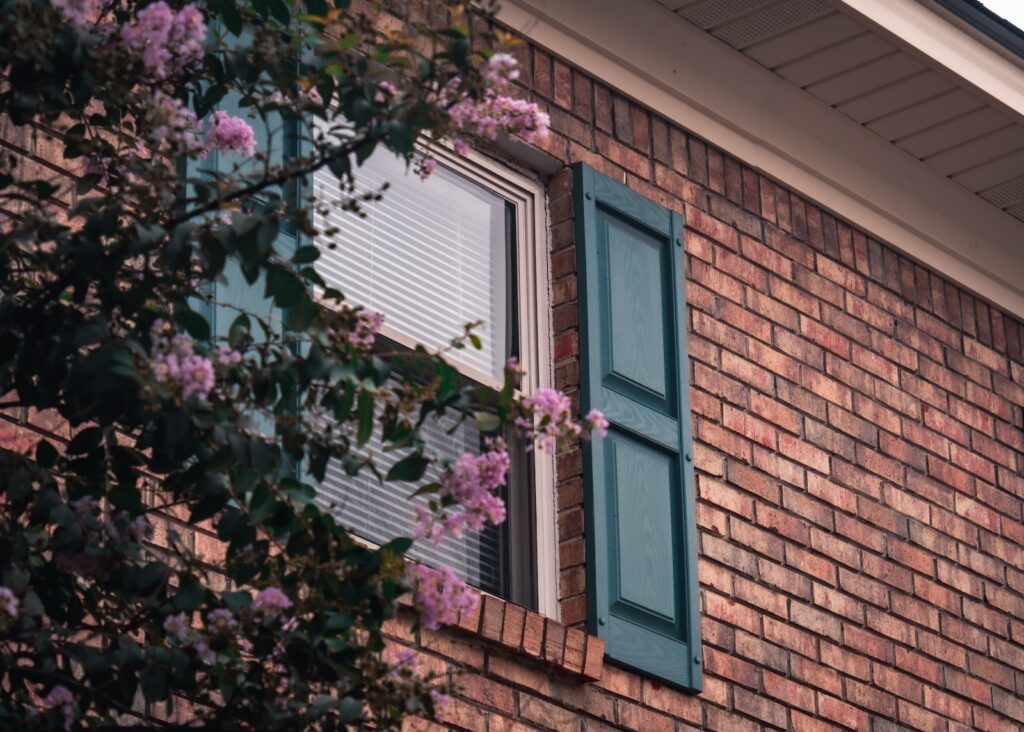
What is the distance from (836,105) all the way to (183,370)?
4.35 meters

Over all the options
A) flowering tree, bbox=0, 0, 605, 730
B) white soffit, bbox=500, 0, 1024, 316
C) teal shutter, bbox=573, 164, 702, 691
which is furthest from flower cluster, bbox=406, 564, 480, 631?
white soffit, bbox=500, 0, 1024, 316

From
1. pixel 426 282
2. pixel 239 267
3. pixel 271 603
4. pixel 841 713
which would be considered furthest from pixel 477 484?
pixel 841 713

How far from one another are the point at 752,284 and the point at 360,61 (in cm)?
333

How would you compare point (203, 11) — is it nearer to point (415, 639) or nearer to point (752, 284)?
point (415, 639)

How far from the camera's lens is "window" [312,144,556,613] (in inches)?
219

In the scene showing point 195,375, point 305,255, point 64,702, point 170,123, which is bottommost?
point 64,702

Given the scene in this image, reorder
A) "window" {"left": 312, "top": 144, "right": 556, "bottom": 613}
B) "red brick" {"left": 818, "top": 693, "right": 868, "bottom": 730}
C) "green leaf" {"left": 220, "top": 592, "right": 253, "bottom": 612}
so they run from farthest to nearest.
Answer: "red brick" {"left": 818, "top": 693, "right": 868, "bottom": 730} → "window" {"left": 312, "top": 144, "right": 556, "bottom": 613} → "green leaf" {"left": 220, "top": 592, "right": 253, "bottom": 612}

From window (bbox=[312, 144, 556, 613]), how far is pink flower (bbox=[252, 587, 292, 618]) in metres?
2.02

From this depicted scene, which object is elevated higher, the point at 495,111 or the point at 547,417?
the point at 495,111

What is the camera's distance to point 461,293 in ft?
19.5

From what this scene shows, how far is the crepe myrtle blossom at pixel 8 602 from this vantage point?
305 cm

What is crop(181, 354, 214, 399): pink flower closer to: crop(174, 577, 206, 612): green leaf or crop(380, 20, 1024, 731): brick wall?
crop(174, 577, 206, 612): green leaf

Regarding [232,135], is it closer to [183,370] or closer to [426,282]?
[183,370]

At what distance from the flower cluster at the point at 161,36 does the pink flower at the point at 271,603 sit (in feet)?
2.84
